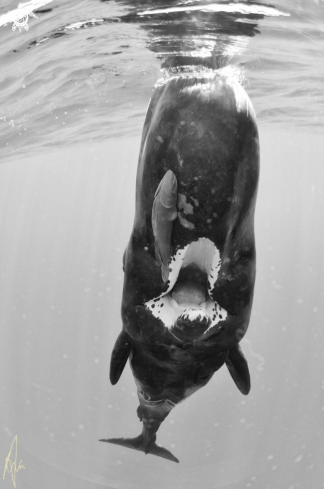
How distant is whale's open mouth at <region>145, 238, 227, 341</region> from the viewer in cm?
278

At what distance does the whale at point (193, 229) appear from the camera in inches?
100

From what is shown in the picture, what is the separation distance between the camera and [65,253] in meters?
89.2

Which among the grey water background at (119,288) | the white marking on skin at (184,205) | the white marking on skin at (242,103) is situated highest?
the white marking on skin at (242,103)

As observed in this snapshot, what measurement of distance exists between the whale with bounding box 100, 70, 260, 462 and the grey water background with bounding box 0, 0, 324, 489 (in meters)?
2.17

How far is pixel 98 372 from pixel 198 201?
134ft

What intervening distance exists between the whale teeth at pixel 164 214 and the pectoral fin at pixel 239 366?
3.41ft

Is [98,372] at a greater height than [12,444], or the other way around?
[12,444]

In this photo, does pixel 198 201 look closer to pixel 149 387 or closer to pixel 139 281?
pixel 139 281

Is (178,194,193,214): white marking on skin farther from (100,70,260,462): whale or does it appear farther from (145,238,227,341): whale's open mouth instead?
(145,238,227,341): whale's open mouth

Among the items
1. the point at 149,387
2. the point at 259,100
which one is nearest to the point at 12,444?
the point at 259,100

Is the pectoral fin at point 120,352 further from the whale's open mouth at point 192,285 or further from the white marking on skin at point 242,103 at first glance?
the white marking on skin at point 242,103
